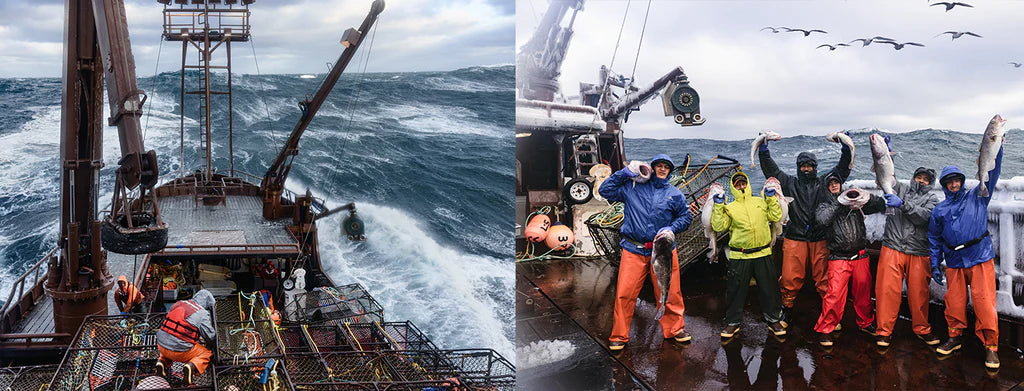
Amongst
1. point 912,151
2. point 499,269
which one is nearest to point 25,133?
point 499,269

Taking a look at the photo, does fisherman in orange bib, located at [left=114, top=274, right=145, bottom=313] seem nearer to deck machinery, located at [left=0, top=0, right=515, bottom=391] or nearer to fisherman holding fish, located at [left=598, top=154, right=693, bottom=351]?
deck machinery, located at [left=0, top=0, right=515, bottom=391]

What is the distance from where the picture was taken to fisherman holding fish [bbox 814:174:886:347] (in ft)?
13.7

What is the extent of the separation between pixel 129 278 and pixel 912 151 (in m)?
10.0

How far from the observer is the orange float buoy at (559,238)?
6273 mm

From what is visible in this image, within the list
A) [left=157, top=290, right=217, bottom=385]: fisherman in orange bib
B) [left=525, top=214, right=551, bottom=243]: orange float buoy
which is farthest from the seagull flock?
[left=157, top=290, right=217, bottom=385]: fisherman in orange bib

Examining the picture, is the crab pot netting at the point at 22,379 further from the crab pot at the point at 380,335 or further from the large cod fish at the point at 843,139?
the large cod fish at the point at 843,139

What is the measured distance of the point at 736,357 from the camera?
3.83 metres

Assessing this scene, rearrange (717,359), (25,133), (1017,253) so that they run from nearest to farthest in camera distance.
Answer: (717,359) < (1017,253) < (25,133)

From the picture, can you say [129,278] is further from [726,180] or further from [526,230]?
[726,180]

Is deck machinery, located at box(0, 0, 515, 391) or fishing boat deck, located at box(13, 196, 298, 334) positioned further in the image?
fishing boat deck, located at box(13, 196, 298, 334)

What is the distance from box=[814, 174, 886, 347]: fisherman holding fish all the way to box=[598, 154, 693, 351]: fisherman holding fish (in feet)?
3.43

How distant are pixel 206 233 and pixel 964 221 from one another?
38.9ft

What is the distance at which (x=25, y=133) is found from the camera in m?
24.8

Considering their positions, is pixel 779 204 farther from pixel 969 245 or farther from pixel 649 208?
pixel 969 245
